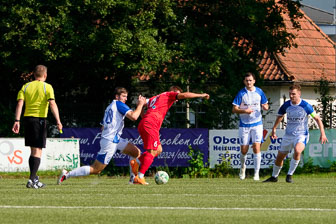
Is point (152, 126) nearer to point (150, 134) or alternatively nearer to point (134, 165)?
point (150, 134)

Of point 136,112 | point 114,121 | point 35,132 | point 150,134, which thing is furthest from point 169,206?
point 150,134

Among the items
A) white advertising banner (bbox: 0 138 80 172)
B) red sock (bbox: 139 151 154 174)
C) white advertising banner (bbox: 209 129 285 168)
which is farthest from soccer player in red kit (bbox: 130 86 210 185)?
white advertising banner (bbox: 0 138 80 172)

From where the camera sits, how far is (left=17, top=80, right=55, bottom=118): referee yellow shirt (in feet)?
43.5

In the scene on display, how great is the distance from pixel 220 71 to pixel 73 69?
16.5 ft

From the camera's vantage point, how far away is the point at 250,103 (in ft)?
55.5

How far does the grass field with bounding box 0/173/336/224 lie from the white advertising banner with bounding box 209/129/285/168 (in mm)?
11238

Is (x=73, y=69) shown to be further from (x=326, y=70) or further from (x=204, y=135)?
(x=326, y=70)

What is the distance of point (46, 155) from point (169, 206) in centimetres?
1499

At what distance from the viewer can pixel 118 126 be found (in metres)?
14.1

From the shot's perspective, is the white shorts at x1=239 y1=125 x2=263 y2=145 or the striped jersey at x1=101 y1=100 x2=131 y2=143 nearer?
the striped jersey at x1=101 y1=100 x2=131 y2=143

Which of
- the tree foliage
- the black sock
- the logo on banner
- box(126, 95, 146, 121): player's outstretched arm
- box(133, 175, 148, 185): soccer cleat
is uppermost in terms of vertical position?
the tree foliage

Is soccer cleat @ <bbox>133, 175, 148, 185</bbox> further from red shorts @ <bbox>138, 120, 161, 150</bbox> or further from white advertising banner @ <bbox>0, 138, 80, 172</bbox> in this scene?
white advertising banner @ <bbox>0, 138, 80, 172</bbox>

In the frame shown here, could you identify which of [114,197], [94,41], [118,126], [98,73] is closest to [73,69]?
[98,73]

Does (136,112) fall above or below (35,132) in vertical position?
above
